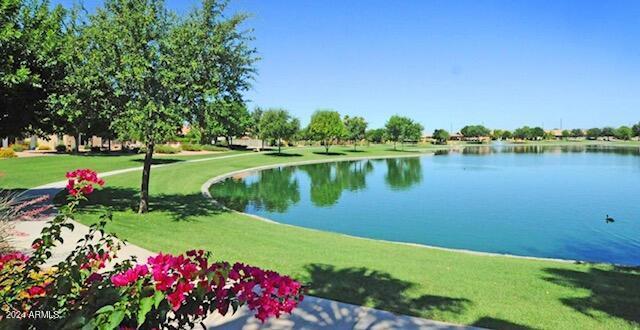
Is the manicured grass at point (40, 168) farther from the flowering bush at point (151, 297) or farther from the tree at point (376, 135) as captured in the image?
the tree at point (376, 135)

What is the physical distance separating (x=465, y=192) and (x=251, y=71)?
21.0 metres

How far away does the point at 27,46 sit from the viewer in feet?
43.0

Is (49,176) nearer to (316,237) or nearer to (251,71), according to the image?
(251,71)

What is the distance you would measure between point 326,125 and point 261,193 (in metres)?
51.3

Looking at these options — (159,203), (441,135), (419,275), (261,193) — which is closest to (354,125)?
(441,135)

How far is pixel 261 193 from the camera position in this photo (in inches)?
1148

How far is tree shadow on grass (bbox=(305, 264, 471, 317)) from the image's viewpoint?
278 inches

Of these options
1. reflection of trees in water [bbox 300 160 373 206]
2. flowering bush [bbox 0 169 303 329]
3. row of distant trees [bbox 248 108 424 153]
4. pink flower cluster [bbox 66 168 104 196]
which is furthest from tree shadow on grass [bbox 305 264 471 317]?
row of distant trees [bbox 248 108 424 153]

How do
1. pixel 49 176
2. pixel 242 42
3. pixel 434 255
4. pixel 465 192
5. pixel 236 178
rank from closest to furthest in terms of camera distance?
pixel 434 255
pixel 242 42
pixel 49 176
pixel 465 192
pixel 236 178

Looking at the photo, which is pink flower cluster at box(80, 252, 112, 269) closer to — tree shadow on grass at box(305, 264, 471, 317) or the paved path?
the paved path

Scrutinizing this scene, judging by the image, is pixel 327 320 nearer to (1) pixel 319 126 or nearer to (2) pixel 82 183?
(2) pixel 82 183

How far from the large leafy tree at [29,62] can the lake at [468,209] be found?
1051cm

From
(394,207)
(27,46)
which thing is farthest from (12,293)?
(394,207)

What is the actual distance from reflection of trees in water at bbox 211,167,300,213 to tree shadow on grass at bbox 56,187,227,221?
2672 millimetres
